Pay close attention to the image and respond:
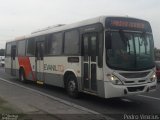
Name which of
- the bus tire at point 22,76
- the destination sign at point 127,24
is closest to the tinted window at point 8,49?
the bus tire at point 22,76

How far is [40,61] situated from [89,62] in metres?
5.57

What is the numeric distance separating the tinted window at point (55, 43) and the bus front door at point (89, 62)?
2328mm

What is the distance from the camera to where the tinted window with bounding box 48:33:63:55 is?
15.2m

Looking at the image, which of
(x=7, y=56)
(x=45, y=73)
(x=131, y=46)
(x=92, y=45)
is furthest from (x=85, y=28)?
(x=7, y=56)

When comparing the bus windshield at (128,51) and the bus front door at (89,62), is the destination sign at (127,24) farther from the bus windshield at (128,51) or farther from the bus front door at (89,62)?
the bus front door at (89,62)

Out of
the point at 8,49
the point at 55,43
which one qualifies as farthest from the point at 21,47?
the point at 55,43

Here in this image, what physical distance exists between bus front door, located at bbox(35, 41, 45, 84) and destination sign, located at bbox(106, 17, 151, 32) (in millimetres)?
6131

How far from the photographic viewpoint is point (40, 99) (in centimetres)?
1348

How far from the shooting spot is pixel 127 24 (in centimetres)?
1212

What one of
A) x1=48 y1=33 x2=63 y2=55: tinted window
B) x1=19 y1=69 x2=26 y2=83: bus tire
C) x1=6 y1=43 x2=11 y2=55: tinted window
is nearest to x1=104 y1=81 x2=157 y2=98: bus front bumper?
x1=48 y1=33 x2=63 y2=55: tinted window

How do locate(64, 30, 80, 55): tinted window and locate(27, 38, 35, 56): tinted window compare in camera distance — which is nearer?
locate(64, 30, 80, 55): tinted window

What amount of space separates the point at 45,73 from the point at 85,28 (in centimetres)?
474

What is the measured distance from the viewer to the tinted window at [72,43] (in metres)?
13.6

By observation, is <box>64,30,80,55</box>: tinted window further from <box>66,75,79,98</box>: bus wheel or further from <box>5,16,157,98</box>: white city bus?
<box>66,75,79,98</box>: bus wheel
